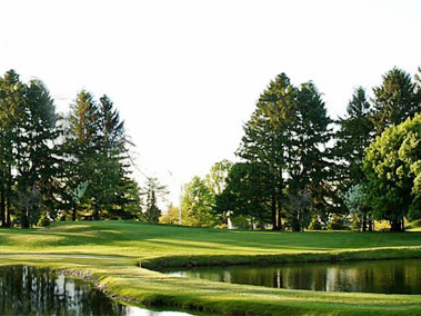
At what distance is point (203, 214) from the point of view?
315 feet

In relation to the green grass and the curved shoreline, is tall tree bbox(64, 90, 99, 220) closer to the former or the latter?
the green grass

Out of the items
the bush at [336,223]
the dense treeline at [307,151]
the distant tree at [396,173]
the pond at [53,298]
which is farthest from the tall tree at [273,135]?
the pond at [53,298]

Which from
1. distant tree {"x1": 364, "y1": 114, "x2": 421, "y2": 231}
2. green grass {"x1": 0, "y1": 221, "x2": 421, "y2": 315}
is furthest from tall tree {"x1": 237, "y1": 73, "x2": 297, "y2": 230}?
green grass {"x1": 0, "y1": 221, "x2": 421, "y2": 315}

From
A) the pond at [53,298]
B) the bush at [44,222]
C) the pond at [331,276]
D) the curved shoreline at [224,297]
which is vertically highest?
the bush at [44,222]

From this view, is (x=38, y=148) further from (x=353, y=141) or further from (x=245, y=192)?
(x=353, y=141)

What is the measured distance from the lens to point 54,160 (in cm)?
7119

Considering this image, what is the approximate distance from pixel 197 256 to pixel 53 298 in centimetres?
1546

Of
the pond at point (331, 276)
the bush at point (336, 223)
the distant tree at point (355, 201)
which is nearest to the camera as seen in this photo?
the pond at point (331, 276)

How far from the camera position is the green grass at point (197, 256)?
1939 centimetres

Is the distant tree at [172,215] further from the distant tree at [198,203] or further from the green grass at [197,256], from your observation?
the green grass at [197,256]

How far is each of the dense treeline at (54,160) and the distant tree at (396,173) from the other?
28137 millimetres

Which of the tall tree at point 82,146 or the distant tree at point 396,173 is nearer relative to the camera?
the distant tree at point 396,173

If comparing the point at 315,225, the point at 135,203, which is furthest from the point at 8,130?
the point at 315,225

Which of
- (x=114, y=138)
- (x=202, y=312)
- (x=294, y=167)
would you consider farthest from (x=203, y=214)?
(x=202, y=312)
